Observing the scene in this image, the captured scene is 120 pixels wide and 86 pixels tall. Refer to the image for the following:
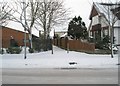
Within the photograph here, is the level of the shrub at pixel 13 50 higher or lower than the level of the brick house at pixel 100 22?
lower

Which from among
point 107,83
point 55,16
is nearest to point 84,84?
point 107,83

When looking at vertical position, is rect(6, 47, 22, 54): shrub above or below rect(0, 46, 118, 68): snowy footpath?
above

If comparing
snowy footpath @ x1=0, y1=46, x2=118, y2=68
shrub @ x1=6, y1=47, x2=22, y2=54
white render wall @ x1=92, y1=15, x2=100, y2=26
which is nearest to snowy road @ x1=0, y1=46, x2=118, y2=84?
snowy footpath @ x1=0, y1=46, x2=118, y2=68

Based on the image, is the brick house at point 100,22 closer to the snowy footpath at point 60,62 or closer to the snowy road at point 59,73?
the snowy footpath at point 60,62

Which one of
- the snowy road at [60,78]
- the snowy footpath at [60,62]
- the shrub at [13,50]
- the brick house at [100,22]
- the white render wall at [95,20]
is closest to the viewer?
the snowy road at [60,78]

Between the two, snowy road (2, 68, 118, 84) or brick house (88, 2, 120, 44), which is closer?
snowy road (2, 68, 118, 84)

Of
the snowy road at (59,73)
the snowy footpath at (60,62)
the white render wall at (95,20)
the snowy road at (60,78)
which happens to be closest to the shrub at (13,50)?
the snowy footpath at (60,62)

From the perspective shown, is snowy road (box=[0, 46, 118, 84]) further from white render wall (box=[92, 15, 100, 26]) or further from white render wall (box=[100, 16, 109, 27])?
white render wall (box=[92, 15, 100, 26])

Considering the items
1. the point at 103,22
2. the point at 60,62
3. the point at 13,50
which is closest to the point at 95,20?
the point at 103,22

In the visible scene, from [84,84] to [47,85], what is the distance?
4.62 ft

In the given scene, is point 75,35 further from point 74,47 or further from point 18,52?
point 18,52

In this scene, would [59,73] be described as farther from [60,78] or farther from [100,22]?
[100,22]

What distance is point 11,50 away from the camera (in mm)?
32875

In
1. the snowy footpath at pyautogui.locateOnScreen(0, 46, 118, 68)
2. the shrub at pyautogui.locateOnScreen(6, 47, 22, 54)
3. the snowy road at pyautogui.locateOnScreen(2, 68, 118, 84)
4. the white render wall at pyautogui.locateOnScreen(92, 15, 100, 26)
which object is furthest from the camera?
the white render wall at pyautogui.locateOnScreen(92, 15, 100, 26)
